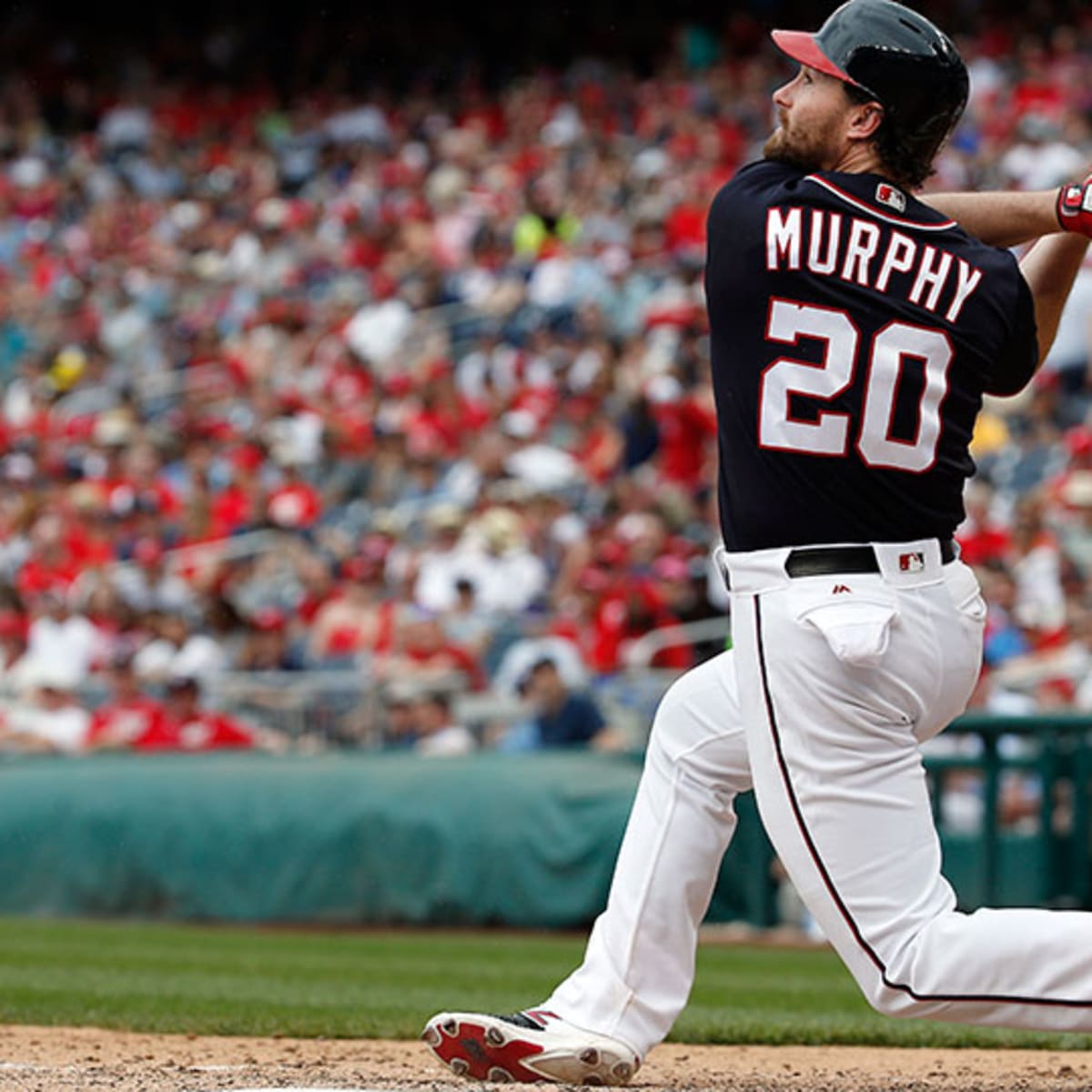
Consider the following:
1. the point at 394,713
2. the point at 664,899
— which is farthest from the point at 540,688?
the point at 664,899

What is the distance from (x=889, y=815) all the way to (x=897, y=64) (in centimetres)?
132

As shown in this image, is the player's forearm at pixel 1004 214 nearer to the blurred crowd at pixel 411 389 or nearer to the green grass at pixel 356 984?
the green grass at pixel 356 984

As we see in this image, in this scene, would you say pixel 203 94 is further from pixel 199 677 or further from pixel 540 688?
pixel 540 688

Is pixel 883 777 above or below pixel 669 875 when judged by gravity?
above

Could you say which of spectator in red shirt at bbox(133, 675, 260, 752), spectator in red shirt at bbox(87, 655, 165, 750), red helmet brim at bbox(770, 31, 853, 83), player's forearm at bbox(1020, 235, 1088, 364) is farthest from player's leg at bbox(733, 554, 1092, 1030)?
spectator in red shirt at bbox(87, 655, 165, 750)

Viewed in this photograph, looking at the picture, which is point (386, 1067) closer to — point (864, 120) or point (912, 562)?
point (912, 562)

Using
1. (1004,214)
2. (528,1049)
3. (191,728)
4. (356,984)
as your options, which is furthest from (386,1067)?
(191,728)

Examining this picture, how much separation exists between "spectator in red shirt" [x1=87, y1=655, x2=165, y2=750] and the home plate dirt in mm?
6354

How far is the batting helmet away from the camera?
3.99 m

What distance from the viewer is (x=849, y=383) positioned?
391 cm

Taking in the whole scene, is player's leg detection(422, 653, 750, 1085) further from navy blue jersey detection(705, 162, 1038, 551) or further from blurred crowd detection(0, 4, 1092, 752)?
blurred crowd detection(0, 4, 1092, 752)

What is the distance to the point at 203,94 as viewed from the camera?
24.7m

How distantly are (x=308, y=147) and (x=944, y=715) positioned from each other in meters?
18.9

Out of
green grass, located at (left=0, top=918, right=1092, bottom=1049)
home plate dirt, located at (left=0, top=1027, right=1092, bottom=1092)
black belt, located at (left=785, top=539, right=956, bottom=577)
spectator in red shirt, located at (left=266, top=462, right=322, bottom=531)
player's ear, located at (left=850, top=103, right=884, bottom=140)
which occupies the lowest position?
green grass, located at (left=0, top=918, right=1092, bottom=1049)
